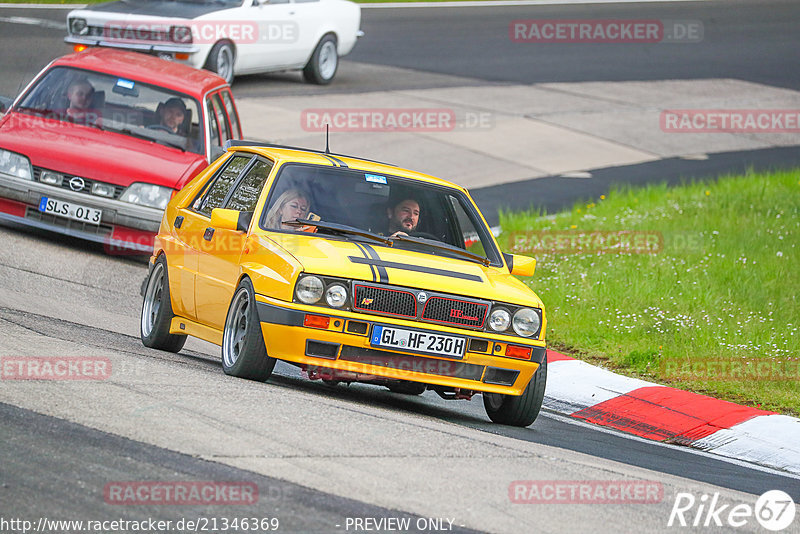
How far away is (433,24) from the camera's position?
3148 centimetres

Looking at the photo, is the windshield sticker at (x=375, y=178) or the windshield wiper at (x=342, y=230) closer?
the windshield wiper at (x=342, y=230)

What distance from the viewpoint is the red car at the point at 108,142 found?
11.9 metres

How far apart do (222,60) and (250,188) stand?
12.5m

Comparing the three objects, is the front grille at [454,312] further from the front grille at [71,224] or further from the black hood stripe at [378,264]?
the front grille at [71,224]

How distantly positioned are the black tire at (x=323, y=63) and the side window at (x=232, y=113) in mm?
9386

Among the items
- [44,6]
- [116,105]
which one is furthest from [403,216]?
[44,6]

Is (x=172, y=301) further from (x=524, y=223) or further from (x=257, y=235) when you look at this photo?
(x=524, y=223)

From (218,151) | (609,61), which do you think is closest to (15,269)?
(218,151)

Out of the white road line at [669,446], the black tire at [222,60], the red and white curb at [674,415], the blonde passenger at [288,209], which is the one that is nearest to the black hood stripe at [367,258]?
the blonde passenger at [288,209]

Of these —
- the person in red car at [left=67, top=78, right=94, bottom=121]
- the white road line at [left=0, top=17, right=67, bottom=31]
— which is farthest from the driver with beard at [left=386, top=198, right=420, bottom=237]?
the white road line at [left=0, top=17, right=67, bottom=31]

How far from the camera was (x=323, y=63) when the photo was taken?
23.3 m

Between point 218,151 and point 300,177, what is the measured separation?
464cm

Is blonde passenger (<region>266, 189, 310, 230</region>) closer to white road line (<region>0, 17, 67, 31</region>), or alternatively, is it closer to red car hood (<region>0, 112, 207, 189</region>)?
red car hood (<region>0, 112, 207, 189</region>)

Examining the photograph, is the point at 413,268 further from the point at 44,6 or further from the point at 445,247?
the point at 44,6
